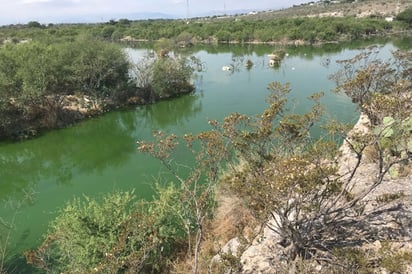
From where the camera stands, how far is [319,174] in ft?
18.1

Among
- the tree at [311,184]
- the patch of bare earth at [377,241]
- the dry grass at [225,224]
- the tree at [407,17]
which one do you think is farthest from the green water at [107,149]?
the tree at [407,17]

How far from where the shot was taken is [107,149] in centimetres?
2020

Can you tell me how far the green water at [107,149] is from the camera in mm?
14109

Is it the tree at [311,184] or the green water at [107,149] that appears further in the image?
the green water at [107,149]

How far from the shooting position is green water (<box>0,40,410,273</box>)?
14.1 metres

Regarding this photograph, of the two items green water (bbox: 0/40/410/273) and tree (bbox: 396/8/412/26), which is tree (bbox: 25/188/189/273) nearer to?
green water (bbox: 0/40/410/273)

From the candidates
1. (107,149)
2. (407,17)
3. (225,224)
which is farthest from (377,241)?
(407,17)

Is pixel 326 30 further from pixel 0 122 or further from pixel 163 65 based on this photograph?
pixel 0 122

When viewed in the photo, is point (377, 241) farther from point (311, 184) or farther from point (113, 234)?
point (113, 234)

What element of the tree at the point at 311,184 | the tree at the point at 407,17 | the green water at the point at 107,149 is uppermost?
the tree at the point at 407,17

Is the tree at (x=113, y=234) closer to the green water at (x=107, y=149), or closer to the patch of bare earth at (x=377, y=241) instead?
the patch of bare earth at (x=377, y=241)

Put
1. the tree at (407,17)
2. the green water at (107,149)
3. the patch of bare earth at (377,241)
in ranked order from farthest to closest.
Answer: the tree at (407,17) < the green water at (107,149) < the patch of bare earth at (377,241)

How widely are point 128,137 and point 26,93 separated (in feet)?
21.0

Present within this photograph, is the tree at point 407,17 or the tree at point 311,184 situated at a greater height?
the tree at point 407,17
